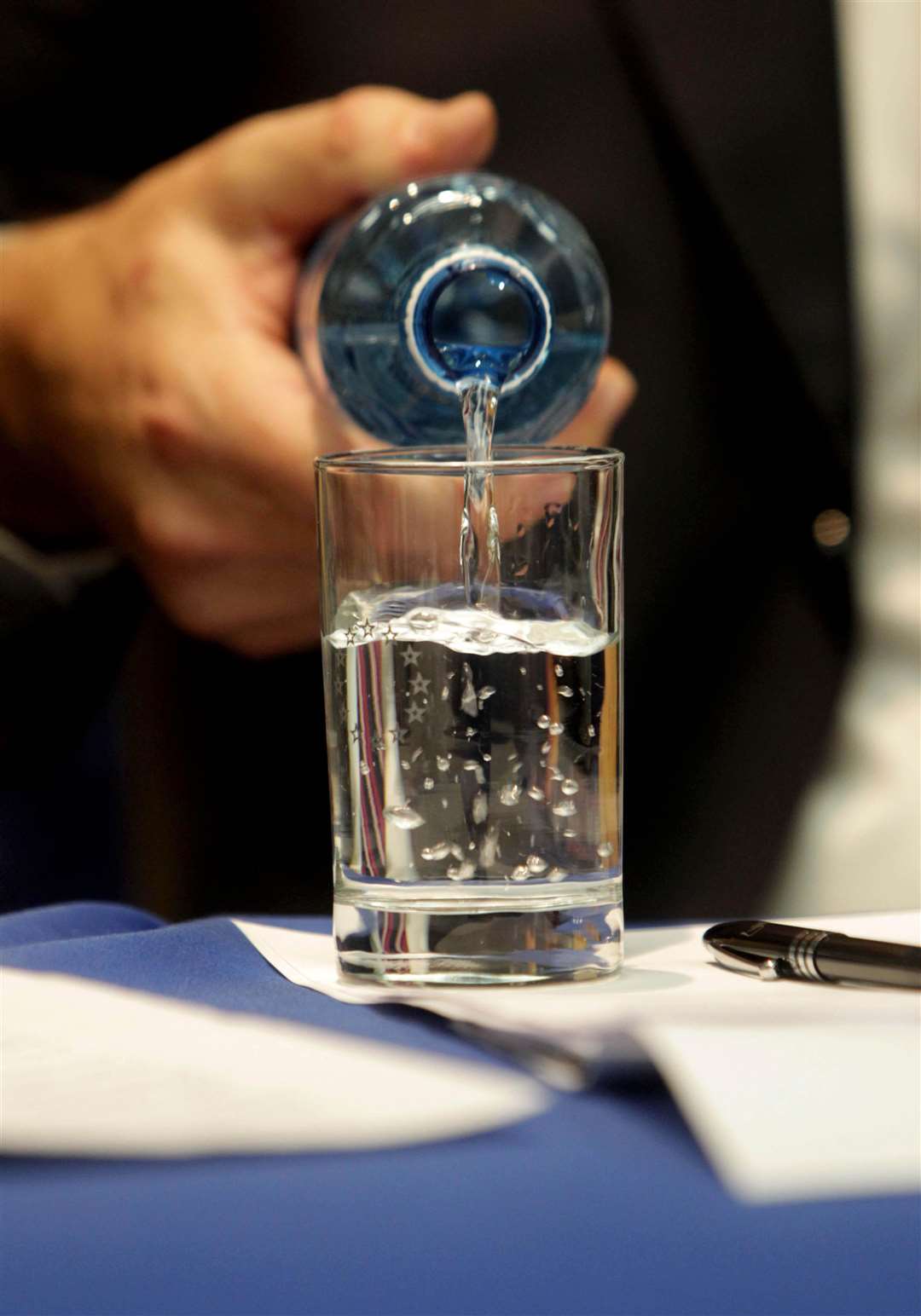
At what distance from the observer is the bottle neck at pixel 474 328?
468mm

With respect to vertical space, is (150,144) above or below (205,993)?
above

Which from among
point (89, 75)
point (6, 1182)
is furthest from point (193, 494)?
point (6, 1182)

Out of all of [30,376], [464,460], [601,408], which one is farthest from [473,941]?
[30,376]

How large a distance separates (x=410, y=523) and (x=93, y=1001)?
0.49 ft

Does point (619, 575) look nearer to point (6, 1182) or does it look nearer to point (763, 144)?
point (6, 1182)

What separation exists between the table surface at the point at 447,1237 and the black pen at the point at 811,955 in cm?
12

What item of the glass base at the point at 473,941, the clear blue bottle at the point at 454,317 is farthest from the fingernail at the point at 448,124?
the glass base at the point at 473,941

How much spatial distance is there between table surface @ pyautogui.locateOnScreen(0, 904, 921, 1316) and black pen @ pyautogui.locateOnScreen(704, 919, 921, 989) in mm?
118

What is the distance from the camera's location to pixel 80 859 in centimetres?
98

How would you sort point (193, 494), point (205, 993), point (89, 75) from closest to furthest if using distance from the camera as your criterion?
point (205, 993)
point (193, 494)
point (89, 75)

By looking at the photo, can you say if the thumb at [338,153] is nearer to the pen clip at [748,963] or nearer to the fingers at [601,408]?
the fingers at [601,408]

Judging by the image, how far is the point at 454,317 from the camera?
0.48 m

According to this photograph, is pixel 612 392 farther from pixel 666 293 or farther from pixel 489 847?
pixel 489 847

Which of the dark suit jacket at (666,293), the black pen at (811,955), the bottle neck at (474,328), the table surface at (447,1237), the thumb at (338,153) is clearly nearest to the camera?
the table surface at (447,1237)
